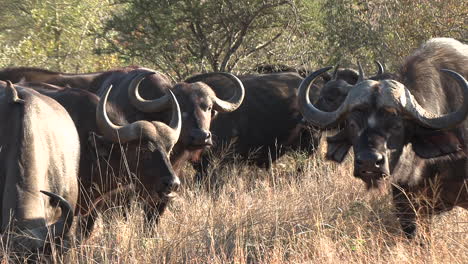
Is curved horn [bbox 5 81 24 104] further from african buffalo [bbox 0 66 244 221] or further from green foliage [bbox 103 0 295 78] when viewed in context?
green foliage [bbox 103 0 295 78]

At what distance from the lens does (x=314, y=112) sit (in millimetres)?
6680

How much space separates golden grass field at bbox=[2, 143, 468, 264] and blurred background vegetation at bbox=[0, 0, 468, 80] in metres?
4.49

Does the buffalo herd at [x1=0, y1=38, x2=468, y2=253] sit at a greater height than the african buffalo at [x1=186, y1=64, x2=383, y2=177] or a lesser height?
greater

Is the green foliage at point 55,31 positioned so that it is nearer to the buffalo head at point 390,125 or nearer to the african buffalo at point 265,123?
the african buffalo at point 265,123

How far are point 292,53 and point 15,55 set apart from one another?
210 inches

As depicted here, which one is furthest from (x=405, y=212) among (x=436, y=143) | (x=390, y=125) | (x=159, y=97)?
(x=159, y=97)

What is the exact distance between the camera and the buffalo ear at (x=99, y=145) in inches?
276

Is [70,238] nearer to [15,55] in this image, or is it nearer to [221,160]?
[221,160]

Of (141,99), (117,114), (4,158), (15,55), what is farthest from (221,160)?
(15,55)

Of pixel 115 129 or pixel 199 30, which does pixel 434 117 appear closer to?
pixel 115 129

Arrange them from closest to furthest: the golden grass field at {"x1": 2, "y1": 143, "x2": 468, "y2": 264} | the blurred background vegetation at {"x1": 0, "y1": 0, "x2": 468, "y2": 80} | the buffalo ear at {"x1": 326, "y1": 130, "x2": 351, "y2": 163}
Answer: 1. the golden grass field at {"x1": 2, "y1": 143, "x2": 468, "y2": 264}
2. the buffalo ear at {"x1": 326, "y1": 130, "x2": 351, "y2": 163}
3. the blurred background vegetation at {"x1": 0, "y1": 0, "x2": 468, "y2": 80}

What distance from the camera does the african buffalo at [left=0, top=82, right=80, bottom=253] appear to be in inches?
205

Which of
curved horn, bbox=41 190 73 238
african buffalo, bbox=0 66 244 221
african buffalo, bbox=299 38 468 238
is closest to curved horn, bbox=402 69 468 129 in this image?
african buffalo, bbox=299 38 468 238

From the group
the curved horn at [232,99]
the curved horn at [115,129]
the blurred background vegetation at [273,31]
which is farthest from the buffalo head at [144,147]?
the blurred background vegetation at [273,31]
